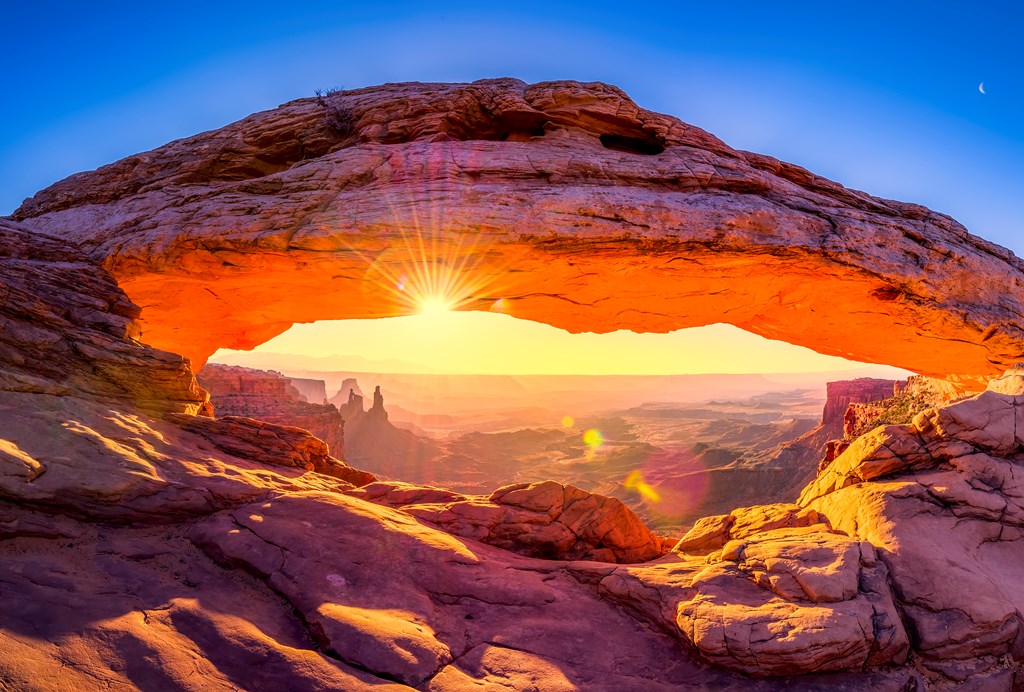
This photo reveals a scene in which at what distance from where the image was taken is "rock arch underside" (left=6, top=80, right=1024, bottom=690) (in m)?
5.99

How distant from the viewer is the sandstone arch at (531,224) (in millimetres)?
10953

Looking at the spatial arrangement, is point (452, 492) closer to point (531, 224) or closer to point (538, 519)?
point (538, 519)

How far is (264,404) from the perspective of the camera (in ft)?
128

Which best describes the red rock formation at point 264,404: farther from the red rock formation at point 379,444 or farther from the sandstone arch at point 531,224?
the sandstone arch at point 531,224

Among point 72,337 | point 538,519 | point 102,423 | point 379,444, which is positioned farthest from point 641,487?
point 72,337

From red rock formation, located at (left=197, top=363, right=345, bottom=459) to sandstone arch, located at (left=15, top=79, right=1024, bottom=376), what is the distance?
25662 mm

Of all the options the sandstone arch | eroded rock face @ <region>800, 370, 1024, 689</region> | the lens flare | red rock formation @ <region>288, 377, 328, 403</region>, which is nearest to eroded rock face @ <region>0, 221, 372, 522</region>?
the sandstone arch

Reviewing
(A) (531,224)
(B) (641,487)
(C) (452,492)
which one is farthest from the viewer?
(B) (641,487)

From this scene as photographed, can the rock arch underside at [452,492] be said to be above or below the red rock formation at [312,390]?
above

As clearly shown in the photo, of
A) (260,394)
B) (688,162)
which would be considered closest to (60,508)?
(688,162)

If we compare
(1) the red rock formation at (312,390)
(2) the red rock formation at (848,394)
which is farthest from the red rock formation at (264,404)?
(1) the red rock formation at (312,390)

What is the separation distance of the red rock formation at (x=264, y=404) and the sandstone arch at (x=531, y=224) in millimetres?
25662

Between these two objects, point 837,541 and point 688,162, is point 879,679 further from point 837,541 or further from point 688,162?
point 688,162

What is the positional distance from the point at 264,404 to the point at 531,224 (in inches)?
1416
